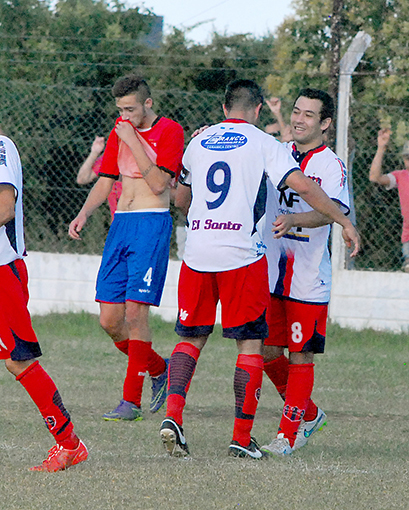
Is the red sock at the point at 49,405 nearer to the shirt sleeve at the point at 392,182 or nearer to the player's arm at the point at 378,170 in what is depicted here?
the player's arm at the point at 378,170

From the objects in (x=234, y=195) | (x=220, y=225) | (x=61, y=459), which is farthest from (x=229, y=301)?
(x=61, y=459)

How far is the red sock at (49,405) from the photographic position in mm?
4387

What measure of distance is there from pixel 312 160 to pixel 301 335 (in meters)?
1.06

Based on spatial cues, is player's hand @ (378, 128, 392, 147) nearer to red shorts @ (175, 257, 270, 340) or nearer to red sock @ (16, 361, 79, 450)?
red shorts @ (175, 257, 270, 340)

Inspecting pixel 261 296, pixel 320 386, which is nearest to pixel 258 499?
pixel 261 296

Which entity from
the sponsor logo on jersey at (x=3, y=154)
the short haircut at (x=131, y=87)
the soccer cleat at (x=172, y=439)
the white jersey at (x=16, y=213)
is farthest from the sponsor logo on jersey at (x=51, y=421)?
the short haircut at (x=131, y=87)

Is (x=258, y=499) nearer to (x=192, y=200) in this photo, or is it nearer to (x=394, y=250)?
(x=192, y=200)

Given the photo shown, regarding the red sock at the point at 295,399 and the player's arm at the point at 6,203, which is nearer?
the player's arm at the point at 6,203

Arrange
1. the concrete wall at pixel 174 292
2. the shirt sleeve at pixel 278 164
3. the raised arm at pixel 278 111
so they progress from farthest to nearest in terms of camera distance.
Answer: the concrete wall at pixel 174 292, the raised arm at pixel 278 111, the shirt sleeve at pixel 278 164

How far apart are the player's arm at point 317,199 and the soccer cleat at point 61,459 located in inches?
68.8

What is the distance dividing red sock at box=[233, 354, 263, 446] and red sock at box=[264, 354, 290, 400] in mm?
735

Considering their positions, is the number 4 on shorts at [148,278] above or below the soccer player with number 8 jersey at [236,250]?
below

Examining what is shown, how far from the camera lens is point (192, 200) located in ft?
16.5

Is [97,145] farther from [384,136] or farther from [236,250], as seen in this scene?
[236,250]
